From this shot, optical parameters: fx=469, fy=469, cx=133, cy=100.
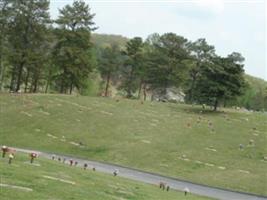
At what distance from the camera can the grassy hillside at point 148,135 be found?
3416 cm

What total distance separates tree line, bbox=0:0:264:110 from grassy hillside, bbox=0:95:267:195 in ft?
15.3

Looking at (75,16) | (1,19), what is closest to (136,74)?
(75,16)

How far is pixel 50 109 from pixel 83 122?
6351 millimetres

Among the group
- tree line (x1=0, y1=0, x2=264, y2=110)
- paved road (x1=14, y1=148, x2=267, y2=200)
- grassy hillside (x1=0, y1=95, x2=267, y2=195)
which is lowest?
paved road (x1=14, y1=148, x2=267, y2=200)

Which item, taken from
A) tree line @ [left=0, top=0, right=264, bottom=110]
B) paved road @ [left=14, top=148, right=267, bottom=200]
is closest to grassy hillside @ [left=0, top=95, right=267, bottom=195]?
paved road @ [left=14, top=148, right=267, bottom=200]

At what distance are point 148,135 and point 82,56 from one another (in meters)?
28.8

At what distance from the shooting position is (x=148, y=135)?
42.7 metres

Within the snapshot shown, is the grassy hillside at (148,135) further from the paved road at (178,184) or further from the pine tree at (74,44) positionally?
the pine tree at (74,44)

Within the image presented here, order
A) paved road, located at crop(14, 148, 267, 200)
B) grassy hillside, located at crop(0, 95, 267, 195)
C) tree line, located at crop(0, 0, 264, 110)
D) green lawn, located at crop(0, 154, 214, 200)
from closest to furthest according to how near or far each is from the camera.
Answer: green lawn, located at crop(0, 154, 214, 200) < paved road, located at crop(14, 148, 267, 200) < grassy hillside, located at crop(0, 95, 267, 195) < tree line, located at crop(0, 0, 264, 110)

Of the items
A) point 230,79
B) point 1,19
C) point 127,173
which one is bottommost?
point 127,173

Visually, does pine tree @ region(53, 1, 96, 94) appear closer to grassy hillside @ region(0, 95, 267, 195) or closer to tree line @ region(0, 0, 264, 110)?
tree line @ region(0, 0, 264, 110)

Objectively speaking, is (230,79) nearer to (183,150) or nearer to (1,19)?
(183,150)

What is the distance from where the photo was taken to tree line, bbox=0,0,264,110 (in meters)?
56.0

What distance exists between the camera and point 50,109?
51.4 metres
